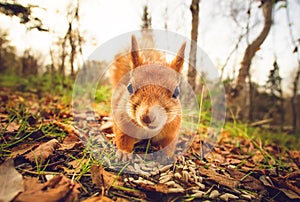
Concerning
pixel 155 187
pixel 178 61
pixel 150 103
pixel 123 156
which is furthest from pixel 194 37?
pixel 155 187

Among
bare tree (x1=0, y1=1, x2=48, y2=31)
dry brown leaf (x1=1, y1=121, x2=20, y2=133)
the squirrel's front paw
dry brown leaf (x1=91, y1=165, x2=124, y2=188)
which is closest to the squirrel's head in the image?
the squirrel's front paw

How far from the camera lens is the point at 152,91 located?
5.70 ft

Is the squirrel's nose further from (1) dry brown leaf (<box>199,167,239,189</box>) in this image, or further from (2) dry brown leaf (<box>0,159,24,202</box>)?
(2) dry brown leaf (<box>0,159,24,202</box>)

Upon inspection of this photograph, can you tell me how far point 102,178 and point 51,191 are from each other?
0.30m

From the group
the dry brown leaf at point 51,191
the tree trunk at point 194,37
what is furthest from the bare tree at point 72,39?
the dry brown leaf at point 51,191

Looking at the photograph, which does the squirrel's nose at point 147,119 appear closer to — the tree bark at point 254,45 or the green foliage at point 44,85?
the green foliage at point 44,85

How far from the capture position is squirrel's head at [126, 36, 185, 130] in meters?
1.58

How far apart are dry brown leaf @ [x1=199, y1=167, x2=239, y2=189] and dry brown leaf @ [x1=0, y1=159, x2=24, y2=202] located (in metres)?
1.14

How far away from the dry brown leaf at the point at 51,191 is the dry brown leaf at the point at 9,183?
0.10 feet

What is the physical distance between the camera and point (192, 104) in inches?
144

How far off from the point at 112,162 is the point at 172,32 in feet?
7.31

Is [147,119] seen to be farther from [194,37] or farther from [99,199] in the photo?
[194,37]

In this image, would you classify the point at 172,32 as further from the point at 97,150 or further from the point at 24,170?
the point at 24,170

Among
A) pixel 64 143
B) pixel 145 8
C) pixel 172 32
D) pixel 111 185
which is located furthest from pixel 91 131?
pixel 145 8
